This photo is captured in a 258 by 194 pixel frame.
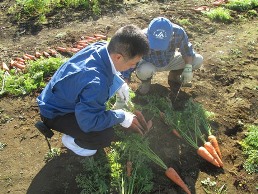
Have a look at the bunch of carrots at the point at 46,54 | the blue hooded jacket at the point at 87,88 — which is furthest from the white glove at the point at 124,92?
the bunch of carrots at the point at 46,54

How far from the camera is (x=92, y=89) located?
10.6ft

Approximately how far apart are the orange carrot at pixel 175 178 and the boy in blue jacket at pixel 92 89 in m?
0.78

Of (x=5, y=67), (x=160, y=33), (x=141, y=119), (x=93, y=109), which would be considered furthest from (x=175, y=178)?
(x=5, y=67)

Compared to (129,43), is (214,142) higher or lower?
lower

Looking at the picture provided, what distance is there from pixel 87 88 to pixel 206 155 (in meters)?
1.90

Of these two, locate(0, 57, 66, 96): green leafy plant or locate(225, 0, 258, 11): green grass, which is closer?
locate(0, 57, 66, 96): green leafy plant

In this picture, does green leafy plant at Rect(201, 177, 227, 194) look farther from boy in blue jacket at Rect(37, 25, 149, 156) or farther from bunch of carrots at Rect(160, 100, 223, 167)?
boy in blue jacket at Rect(37, 25, 149, 156)

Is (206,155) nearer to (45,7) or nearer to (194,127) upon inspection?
(194,127)

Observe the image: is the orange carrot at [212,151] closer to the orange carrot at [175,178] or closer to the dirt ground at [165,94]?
the dirt ground at [165,94]

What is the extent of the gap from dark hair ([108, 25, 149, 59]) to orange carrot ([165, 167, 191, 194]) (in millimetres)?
1558

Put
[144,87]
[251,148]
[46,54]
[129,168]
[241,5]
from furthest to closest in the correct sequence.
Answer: [241,5] < [46,54] < [144,87] < [251,148] < [129,168]

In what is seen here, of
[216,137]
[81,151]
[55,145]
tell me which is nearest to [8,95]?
[55,145]

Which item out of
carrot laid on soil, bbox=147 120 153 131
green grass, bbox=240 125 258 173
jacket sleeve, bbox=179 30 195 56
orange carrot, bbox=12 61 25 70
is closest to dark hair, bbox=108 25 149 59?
carrot laid on soil, bbox=147 120 153 131

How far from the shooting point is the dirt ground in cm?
404
